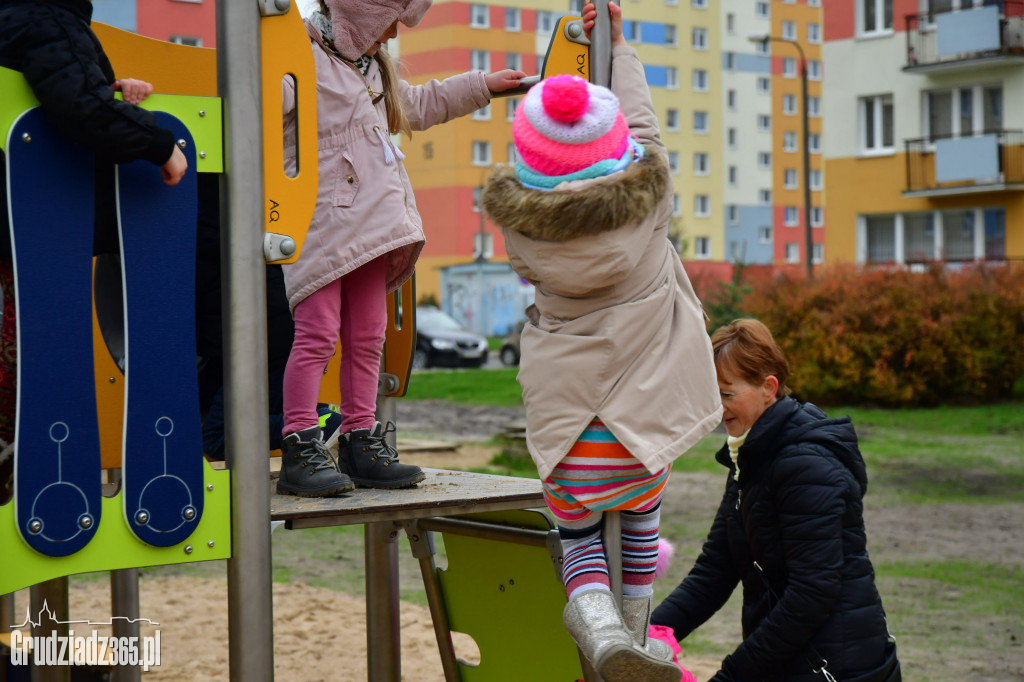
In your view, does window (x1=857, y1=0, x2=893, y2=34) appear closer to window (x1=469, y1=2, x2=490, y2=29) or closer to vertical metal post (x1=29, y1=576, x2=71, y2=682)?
window (x1=469, y1=2, x2=490, y2=29)

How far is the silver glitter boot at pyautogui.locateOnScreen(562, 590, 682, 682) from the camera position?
92.7 inches

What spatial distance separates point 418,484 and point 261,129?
105 centimetres

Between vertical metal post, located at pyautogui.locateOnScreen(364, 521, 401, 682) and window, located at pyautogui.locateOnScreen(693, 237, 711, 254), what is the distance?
2035 inches

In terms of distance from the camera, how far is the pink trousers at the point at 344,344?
3.00 meters

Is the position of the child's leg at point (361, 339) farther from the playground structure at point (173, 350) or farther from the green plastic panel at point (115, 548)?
the green plastic panel at point (115, 548)

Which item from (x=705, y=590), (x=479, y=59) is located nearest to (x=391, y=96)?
(x=705, y=590)

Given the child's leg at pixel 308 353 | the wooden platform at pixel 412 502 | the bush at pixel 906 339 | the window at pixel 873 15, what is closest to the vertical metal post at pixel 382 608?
the wooden platform at pixel 412 502

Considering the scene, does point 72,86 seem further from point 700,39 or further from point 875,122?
point 700,39

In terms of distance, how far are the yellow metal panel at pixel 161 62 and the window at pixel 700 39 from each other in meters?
53.2

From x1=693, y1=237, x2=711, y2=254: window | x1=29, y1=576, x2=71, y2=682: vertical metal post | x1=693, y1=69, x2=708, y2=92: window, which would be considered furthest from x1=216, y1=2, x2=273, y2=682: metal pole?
x1=693, y1=69, x2=708, y2=92: window

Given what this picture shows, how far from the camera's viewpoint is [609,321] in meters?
2.47

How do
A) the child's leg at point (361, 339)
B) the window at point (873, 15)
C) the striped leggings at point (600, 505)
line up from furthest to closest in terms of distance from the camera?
1. the window at point (873, 15)
2. the child's leg at point (361, 339)
3. the striped leggings at point (600, 505)

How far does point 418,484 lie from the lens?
310 centimetres

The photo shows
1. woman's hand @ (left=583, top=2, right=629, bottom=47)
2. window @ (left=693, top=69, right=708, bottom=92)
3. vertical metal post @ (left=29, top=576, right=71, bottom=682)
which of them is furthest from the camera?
window @ (left=693, top=69, right=708, bottom=92)
